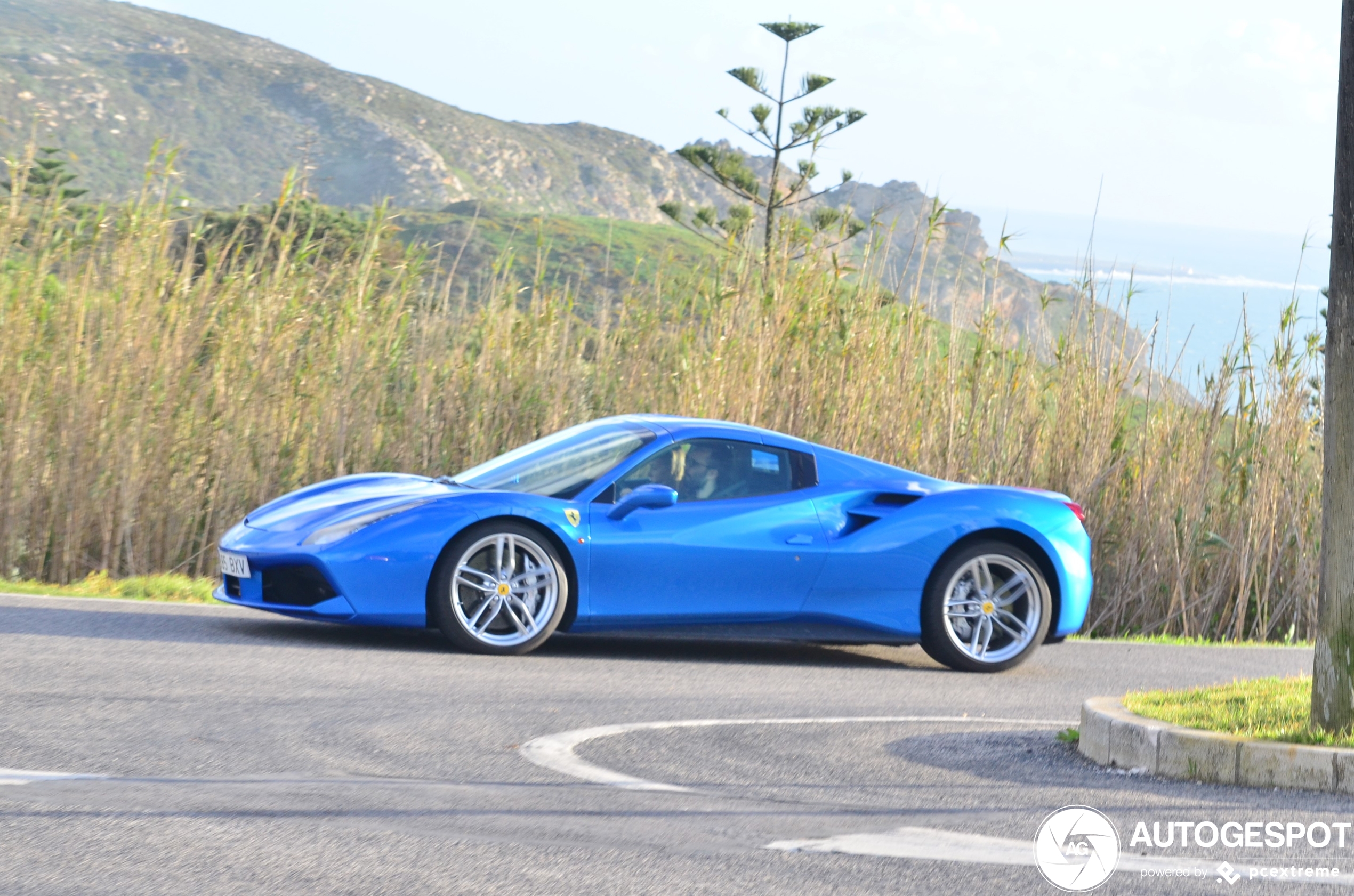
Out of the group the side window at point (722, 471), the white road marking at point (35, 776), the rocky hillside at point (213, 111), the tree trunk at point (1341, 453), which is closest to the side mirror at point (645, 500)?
the side window at point (722, 471)

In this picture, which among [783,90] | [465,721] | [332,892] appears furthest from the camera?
[783,90]

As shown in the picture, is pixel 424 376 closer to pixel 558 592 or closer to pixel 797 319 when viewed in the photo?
pixel 797 319

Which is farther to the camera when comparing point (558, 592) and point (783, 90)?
point (783, 90)

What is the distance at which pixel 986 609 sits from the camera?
28.5 feet

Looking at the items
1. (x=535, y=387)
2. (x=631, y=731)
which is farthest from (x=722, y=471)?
(x=535, y=387)

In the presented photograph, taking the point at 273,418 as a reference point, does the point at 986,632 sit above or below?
below

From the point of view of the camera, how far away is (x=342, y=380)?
11531 millimetres

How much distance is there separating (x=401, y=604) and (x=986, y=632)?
125 inches

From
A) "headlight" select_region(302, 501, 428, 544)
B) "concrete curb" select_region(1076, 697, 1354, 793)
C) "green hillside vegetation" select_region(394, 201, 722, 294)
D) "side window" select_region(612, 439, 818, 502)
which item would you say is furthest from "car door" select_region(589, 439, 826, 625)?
"concrete curb" select_region(1076, 697, 1354, 793)

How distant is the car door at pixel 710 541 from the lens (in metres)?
8.15

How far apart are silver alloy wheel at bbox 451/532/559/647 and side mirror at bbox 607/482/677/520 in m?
0.45

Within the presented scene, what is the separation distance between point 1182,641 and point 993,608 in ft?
10.2

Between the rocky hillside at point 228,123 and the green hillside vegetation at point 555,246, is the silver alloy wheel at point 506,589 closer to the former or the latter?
the green hillside vegetation at point 555,246

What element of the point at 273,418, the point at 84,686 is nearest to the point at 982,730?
the point at 84,686
